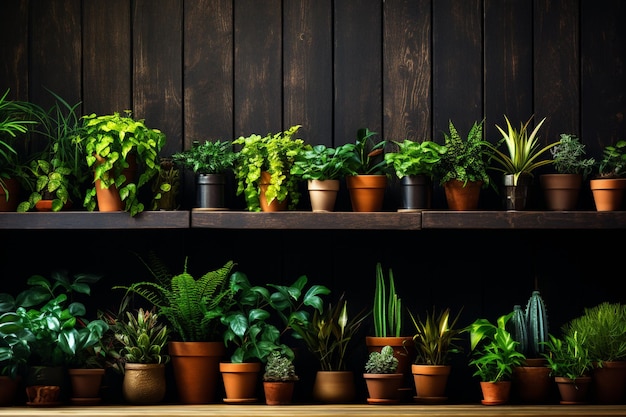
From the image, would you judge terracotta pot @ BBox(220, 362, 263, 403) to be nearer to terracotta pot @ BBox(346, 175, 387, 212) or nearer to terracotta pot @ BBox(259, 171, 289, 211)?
terracotta pot @ BBox(259, 171, 289, 211)

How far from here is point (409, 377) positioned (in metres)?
2.96

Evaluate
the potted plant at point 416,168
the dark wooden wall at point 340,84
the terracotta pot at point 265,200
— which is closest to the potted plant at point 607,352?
the dark wooden wall at point 340,84

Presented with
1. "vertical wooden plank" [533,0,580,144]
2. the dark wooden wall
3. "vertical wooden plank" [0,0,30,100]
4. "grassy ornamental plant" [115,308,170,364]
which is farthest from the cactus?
"vertical wooden plank" [0,0,30,100]

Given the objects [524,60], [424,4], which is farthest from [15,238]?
[524,60]

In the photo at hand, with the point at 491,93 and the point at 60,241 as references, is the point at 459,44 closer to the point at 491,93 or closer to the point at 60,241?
the point at 491,93

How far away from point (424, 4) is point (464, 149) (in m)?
0.63

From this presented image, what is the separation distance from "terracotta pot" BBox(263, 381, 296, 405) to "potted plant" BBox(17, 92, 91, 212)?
966mm

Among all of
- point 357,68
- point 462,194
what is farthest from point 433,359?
point 357,68

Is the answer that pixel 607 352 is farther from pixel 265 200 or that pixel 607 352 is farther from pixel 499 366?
pixel 265 200

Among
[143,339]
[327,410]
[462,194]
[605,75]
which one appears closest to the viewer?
[327,410]

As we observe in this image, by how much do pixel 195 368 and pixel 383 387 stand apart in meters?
0.65

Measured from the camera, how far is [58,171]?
285 cm

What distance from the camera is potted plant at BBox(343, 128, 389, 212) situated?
9.30 feet

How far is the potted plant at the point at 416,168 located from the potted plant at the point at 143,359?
98 centimetres
